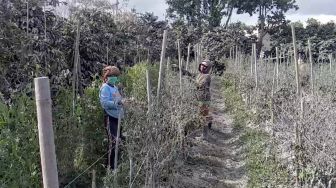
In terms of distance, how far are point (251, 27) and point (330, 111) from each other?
22425 mm

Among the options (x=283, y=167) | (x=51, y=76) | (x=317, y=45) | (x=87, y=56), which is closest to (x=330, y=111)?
(x=283, y=167)

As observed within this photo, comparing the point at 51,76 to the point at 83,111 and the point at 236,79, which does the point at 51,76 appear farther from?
the point at 236,79

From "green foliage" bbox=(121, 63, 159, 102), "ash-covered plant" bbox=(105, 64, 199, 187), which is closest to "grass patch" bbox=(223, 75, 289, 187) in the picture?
Result: "ash-covered plant" bbox=(105, 64, 199, 187)

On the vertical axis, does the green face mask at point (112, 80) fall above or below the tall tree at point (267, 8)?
below

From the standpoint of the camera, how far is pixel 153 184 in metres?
4.00

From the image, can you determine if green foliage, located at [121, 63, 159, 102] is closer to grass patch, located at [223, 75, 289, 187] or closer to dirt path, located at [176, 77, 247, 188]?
dirt path, located at [176, 77, 247, 188]

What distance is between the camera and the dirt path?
226 inches

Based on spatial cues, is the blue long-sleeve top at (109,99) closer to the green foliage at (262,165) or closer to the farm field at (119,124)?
the farm field at (119,124)

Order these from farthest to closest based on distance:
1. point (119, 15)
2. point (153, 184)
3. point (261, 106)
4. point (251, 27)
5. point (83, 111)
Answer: point (251, 27) → point (119, 15) → point (261, 106) → point (83, 111) → point (153, 184)

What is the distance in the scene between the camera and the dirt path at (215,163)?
575cm

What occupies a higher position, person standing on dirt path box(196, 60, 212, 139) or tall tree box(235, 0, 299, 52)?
tall tree box(235, 0, 299, 52)

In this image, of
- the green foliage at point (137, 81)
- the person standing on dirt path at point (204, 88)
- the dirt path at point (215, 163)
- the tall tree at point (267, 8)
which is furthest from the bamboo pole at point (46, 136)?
the tall tree at point (267, 8)

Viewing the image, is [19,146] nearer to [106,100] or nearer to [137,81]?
[106,100]

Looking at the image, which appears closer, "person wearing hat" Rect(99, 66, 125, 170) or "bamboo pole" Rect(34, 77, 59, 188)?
"bamboo pole" Rect(34, 77, 59, 188)
